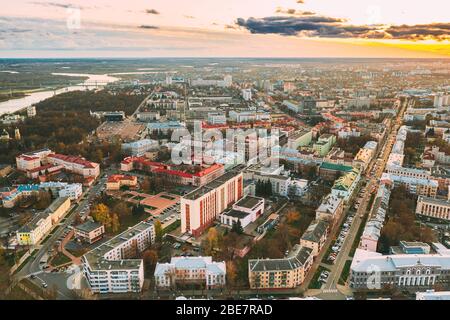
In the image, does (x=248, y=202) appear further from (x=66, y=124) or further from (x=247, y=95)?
(x=247, y=95)

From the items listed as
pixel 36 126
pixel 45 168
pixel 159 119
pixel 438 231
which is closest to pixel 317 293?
pixel 438 231

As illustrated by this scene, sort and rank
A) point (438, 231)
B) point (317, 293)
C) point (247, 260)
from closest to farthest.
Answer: point (317, 293) < point (247, 260) < point (438, 231)

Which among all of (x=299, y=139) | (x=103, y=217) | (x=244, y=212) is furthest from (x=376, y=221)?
(x=299, y=139)

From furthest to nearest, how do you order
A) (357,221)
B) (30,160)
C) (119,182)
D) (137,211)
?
1. (30,160)
2. (119,182)
3. (137,211)
4. (357,221)

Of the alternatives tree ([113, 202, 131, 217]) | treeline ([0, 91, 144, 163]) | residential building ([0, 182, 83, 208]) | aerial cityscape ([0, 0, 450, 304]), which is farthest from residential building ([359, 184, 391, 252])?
treeline ([0, 91, 144, 163])

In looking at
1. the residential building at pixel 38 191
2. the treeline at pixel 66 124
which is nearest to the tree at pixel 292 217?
the residential building at pixel 38 191
